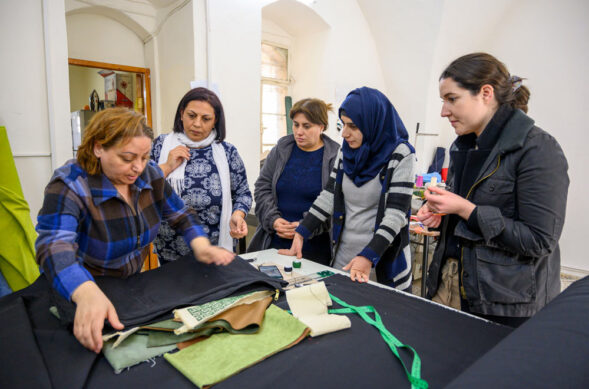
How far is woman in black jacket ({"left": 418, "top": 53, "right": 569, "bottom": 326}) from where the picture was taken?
3.70ft

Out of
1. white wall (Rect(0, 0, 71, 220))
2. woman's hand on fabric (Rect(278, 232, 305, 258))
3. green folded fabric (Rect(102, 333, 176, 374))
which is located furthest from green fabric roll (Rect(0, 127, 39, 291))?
green folded fabric (Rect(102, 333, 176, 374))

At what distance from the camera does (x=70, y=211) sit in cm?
103

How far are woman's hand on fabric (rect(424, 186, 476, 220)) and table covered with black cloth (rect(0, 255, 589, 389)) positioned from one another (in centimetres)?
32

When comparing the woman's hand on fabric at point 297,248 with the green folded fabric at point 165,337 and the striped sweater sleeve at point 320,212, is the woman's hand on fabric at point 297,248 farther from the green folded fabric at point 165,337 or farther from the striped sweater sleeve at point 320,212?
the green folded fabric at point 165,337

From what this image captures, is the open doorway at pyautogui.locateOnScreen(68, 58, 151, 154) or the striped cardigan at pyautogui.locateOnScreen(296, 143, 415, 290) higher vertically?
the open doorway at pyautogui.locateOnScreen(68, 58, 151, 154)

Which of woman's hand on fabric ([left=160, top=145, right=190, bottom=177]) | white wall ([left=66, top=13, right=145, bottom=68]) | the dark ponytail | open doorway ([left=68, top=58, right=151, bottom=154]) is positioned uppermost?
white wall ([left=66, top=13, right=145, bottom=68])

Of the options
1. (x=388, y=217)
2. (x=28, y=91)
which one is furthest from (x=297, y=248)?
(x=28, y=91)

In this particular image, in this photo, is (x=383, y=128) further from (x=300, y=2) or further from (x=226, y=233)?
(x=300, y=2)

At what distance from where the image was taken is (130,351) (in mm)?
822

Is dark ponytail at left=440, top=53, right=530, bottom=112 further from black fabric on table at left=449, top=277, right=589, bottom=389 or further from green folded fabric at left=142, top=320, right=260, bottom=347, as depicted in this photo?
green folded fabric at left=142, top=320, right=260, bottom=347

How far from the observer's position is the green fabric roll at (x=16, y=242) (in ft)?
7.10

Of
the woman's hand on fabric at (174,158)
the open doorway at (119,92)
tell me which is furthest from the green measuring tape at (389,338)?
the open doorway at (119,92)

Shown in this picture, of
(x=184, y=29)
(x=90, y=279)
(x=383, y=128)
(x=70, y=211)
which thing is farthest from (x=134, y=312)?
(x=184, y=29)

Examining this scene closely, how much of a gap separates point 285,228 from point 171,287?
916 millimetres
